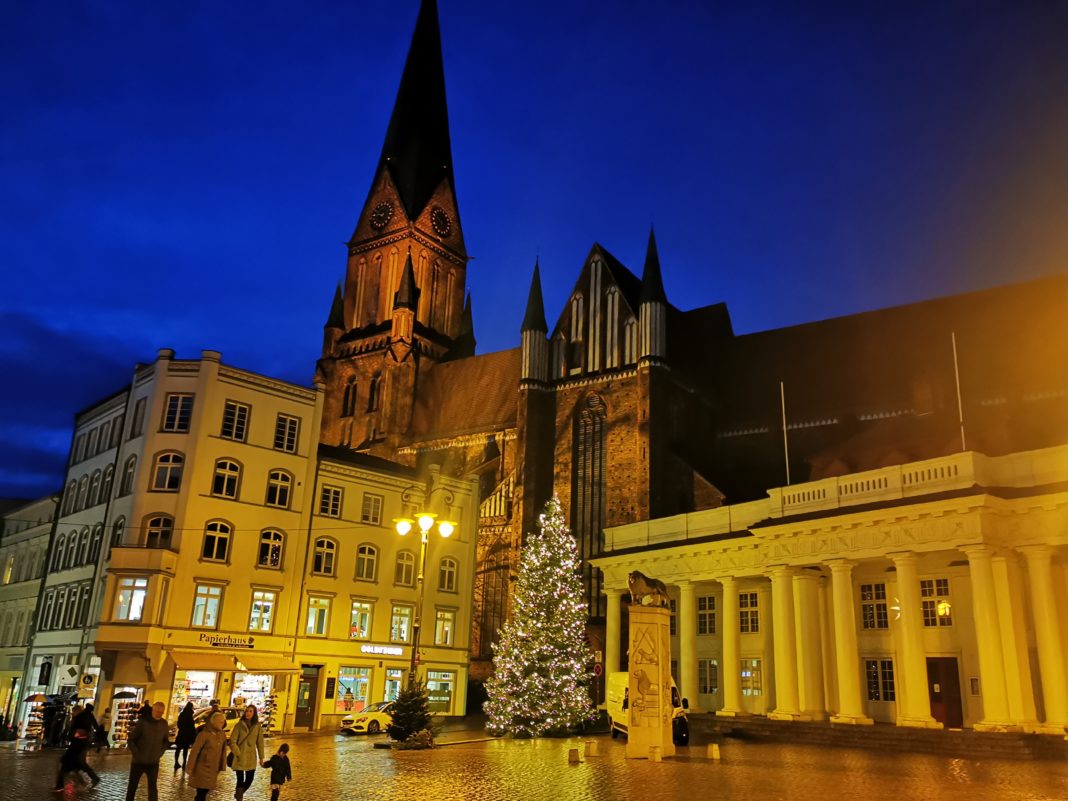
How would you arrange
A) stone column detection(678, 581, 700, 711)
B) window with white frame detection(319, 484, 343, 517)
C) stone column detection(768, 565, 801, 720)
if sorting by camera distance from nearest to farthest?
stone column detection(768, 565, 801, 720), stone column detection(678, 581, 700, 711), window with white frame detection(319, 484, 343, 517)

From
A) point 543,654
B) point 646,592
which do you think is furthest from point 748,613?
point 646,592

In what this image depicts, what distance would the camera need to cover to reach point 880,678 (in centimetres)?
2998

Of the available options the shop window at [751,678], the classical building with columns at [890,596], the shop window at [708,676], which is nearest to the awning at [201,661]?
the classical building with columns at [890,596]

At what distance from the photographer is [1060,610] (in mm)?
25047

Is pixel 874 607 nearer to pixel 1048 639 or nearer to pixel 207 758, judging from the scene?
pixel 1048 639

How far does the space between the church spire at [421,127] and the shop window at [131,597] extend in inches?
1950

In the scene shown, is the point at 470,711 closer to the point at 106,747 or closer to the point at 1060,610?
the point at 106,747

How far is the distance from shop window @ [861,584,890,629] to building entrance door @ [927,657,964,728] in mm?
2048

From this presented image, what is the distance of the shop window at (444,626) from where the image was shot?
1551 inches

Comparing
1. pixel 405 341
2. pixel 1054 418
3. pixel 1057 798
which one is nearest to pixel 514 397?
pixel 405 341

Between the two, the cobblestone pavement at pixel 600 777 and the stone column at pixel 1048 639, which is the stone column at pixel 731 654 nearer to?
the cobblestone pavement at pixel 600 777

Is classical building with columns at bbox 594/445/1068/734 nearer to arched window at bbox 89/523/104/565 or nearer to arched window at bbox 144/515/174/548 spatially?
arched window at bbox 144/515/174/548

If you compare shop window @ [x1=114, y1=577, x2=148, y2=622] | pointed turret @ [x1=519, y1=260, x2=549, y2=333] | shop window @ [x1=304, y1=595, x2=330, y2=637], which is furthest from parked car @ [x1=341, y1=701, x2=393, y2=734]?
pointed turret @ [x1=519, y1=260, x2=549, y2=333]

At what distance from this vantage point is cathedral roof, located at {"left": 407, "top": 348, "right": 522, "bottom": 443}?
6169 centimetres
